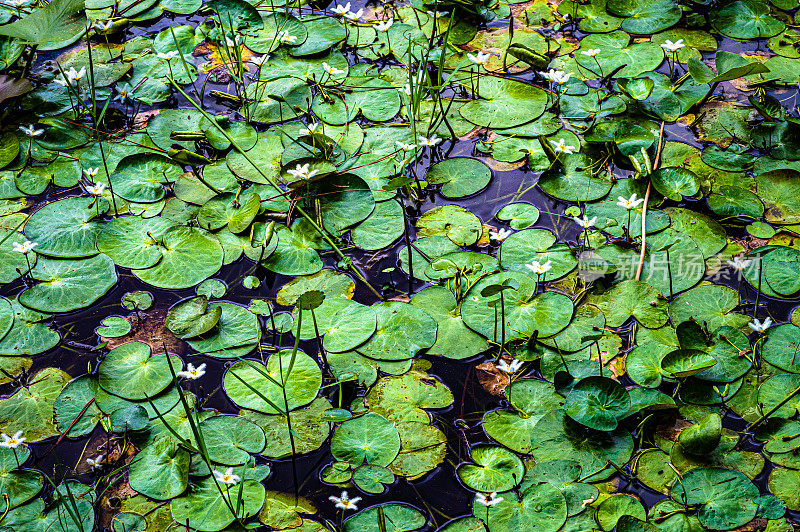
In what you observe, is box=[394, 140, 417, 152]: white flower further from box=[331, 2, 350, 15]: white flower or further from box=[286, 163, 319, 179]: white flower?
box=[331, 2, 350, 15]: white flower

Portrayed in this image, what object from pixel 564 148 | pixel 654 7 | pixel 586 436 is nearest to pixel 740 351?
pixel 586 436

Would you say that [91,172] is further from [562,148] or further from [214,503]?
[562,148]

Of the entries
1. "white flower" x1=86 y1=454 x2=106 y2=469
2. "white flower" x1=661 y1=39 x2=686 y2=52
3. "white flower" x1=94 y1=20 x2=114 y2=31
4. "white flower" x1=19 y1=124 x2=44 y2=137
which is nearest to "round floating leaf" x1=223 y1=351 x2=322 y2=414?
"white flower" x1=86 y1=454 x2=106 y2=469

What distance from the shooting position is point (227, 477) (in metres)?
2.19

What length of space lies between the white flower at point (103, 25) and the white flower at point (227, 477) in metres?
3.00

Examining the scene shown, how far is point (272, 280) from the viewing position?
2893mm

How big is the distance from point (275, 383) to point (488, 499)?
85 cm

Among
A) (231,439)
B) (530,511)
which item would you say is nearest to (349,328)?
(231,439)

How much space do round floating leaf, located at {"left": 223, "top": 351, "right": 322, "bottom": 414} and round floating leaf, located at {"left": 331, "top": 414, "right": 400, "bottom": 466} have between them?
0.67 feet

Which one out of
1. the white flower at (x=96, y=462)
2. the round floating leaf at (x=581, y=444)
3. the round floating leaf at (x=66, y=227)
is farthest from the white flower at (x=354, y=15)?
the white flower at (x=96, y=462)

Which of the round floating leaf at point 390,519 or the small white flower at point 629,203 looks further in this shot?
the small white flower at point 629,203

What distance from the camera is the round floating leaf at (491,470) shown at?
2.21 metres

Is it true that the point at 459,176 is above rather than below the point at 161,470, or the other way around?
above

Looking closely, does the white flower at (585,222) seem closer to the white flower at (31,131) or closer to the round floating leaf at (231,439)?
the round floating leaf at (231,439)
